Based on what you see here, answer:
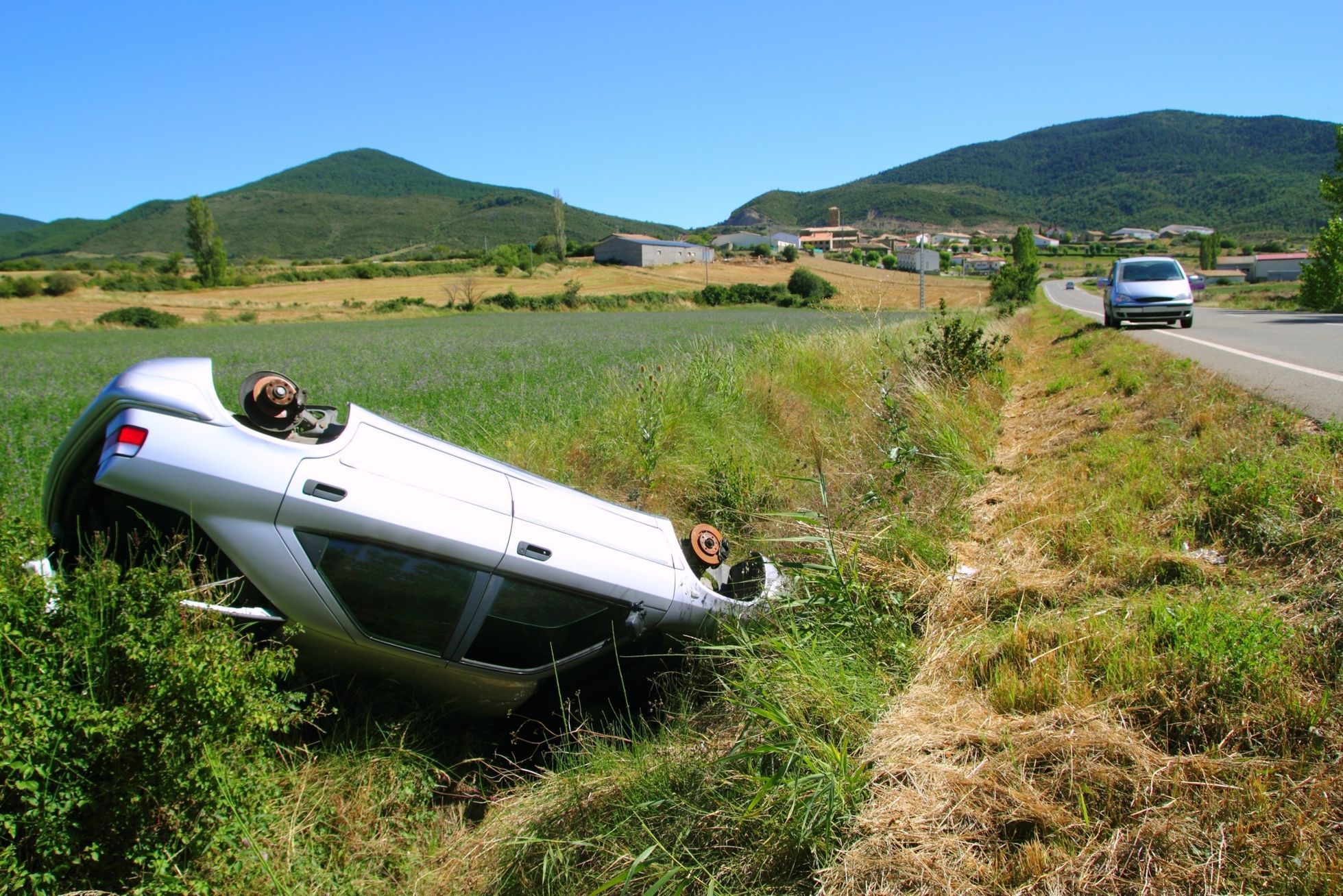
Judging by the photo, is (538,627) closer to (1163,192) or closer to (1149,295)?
(1149,295)

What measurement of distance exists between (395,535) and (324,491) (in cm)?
34

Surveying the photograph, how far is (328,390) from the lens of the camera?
30.9 ft

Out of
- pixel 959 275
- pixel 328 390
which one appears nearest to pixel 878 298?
pixel 328 390

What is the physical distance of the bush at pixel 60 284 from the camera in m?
54.9

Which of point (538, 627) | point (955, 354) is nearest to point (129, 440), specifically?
point (538, 627)

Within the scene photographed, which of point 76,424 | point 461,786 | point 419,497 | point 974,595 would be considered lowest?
point 461,786

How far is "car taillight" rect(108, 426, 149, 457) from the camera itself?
2.88 metres

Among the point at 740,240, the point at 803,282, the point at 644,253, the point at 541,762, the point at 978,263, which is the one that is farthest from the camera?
the point at 740,240

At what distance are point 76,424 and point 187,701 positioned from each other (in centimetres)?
131

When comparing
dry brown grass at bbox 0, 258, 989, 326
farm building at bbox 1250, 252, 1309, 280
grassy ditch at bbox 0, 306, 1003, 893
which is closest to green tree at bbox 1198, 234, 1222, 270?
farm building at bbox 1250, 252, 1309, 280

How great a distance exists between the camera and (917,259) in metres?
12.1

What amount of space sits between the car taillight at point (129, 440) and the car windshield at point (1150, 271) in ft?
67.4

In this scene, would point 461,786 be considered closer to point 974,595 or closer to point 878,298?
point 974,595

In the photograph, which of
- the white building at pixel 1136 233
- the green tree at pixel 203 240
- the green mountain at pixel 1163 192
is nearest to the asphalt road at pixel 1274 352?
the green tree at pixel 203 240
